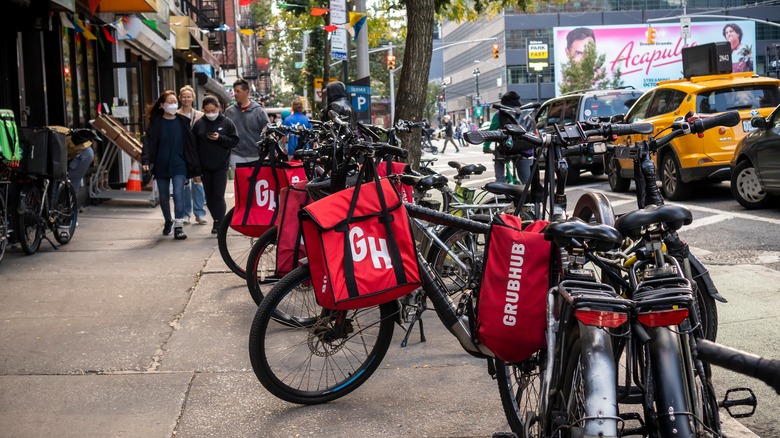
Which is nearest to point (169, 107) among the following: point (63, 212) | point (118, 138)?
point (63, 212)

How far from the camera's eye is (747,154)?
1227cm

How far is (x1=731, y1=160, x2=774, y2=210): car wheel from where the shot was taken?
12.3 metres

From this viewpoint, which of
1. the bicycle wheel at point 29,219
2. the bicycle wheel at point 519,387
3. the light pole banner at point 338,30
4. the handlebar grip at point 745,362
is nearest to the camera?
the handlebar grip at point 745,362

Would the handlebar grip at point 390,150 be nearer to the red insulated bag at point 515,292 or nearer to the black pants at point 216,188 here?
the red insulated bag at point 515,292

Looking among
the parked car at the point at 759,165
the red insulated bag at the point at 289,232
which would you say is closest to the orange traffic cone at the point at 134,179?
the parked car at the point at 759,165

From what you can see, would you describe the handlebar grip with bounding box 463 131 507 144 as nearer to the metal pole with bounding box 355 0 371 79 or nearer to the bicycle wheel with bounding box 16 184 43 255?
the bicycle wheel with bounding box 16 184 43 255

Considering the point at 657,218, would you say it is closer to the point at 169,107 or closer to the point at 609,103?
the point at 169,107

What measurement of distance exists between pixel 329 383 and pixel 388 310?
0.52 m

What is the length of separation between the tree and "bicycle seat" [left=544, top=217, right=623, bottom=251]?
8968 cm

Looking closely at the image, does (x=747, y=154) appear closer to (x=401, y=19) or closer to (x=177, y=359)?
(x=177, y=359)

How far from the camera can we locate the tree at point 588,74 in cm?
9150

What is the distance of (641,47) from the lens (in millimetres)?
96188

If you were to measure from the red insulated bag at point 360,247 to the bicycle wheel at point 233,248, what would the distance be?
3693mm

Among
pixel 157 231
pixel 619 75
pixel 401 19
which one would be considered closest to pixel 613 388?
pixel 157 231
